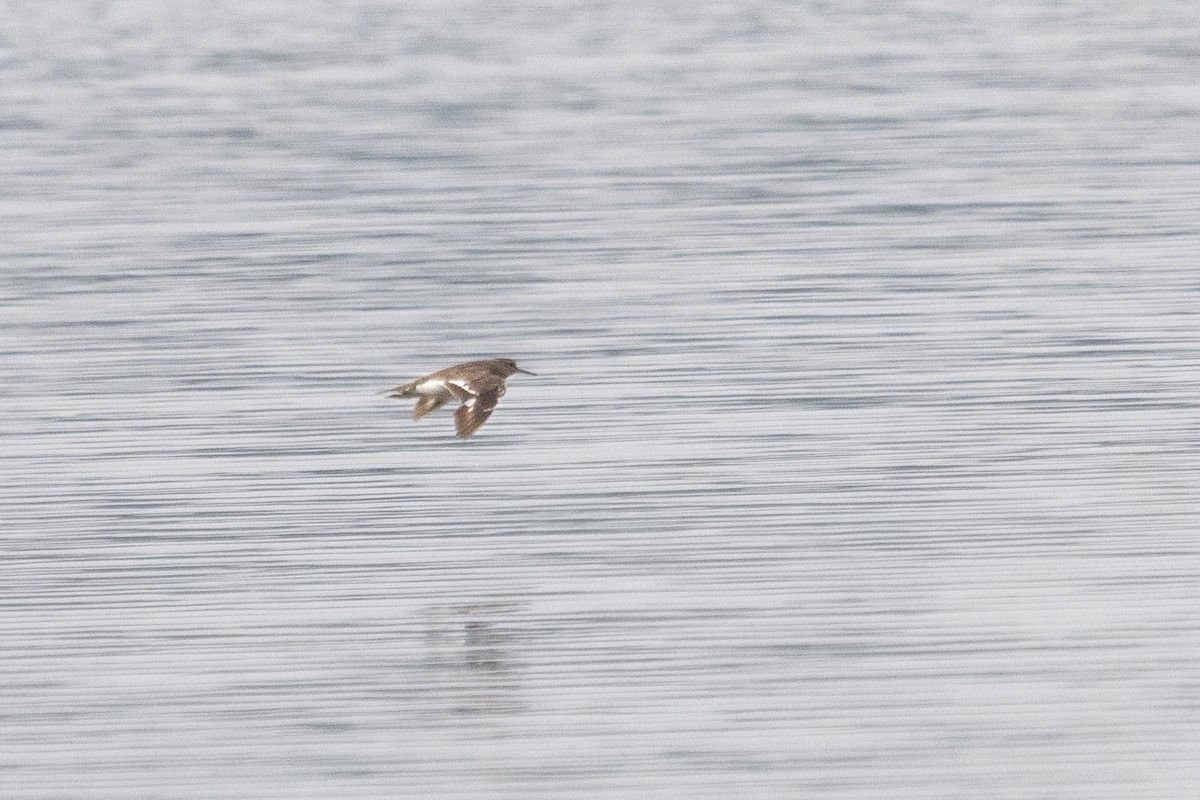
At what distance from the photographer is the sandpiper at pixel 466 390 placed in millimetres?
10555

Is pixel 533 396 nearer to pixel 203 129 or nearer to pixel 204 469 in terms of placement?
pixel 204 469

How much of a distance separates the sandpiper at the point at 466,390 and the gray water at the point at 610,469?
44 cm

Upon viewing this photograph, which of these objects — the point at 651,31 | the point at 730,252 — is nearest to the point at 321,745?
the point at 730,252

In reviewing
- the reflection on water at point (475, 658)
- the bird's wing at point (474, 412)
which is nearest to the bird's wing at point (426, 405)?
the bird's wing at point (474, 412)

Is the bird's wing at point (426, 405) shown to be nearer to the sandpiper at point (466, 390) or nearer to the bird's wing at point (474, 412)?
the sandpiper at point (466, 390)

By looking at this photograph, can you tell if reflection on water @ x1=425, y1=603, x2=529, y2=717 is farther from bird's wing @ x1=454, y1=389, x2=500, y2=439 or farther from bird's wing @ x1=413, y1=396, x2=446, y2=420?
bird's wing @ x1=413, y1=396, x2=446, y2=420

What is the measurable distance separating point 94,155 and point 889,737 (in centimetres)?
1814

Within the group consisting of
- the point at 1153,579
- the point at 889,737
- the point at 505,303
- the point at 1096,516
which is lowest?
the point at 889,737

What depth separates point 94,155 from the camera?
25.2 meters

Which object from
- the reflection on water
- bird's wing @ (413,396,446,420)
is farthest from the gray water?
bird's wing @ (413,396,446,420)

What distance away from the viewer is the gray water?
8.38 metres

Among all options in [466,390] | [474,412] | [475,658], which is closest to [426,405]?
[466,390]

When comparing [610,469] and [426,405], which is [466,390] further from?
[610,469]

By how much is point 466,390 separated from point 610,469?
1.08m
